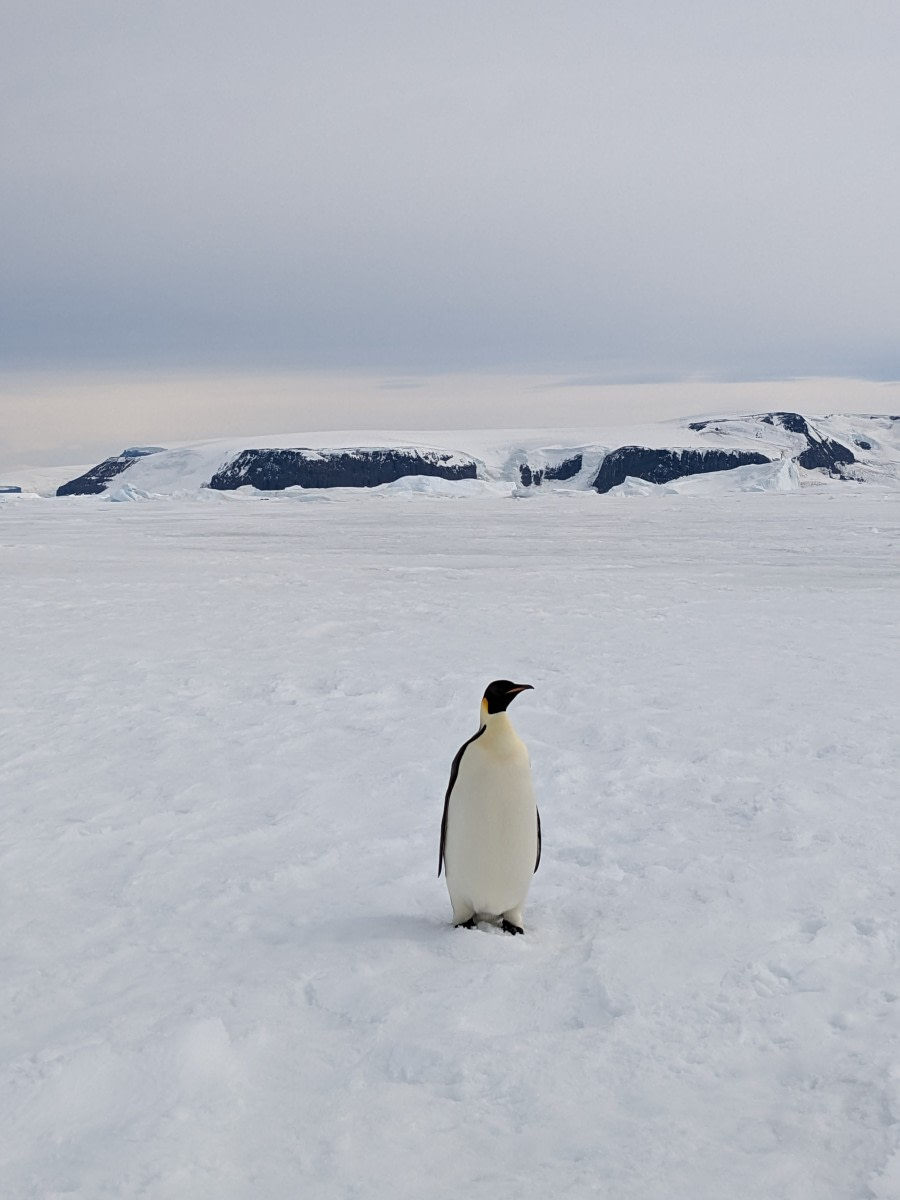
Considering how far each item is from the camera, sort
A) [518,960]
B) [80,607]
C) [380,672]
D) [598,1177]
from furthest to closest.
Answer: [80,607], [380,672], [518,960], [598,1177]

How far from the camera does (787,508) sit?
30781 millimetres

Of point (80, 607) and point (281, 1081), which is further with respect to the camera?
point (80, 607)

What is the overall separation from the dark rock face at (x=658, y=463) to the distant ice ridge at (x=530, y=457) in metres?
0.11

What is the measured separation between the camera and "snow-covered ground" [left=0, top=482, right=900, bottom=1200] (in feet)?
5.90

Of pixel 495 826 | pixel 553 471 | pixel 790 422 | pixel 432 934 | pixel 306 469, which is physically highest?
pixel 790 422

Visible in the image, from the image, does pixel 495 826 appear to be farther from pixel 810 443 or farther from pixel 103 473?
pixel 103 473

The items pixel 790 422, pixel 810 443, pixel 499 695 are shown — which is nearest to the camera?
pixel 499 695

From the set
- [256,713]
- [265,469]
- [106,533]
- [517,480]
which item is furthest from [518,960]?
[265,469]

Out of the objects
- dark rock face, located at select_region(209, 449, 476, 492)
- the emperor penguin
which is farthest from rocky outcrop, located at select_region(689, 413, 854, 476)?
the emperor penguin

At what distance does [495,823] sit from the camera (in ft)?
8.82

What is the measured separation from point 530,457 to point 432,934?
109 metres

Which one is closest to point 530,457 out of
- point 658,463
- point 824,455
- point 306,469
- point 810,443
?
point 658,463

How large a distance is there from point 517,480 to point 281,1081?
358 feet

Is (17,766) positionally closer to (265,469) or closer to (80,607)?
(80,607)
